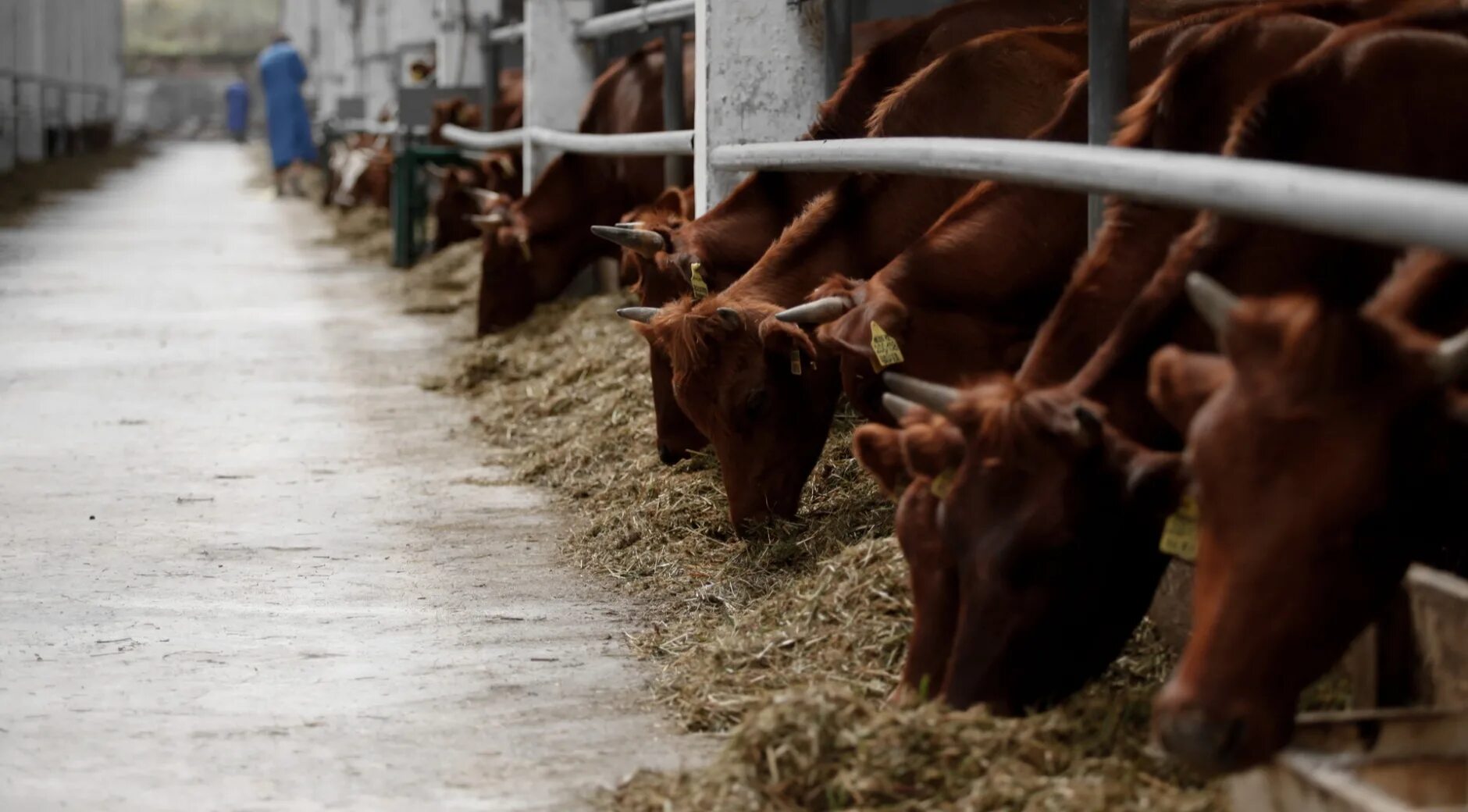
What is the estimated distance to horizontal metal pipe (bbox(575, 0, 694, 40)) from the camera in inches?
326

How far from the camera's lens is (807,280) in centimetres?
585

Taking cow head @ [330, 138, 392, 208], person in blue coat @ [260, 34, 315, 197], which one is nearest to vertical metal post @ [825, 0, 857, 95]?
cow head @ [330, 138, 392, 208]

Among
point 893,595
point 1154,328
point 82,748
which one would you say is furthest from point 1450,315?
point 82,748

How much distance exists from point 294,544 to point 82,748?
1.98 meters

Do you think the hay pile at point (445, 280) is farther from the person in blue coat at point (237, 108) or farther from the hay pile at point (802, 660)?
the person in blue coat at point (237, 108)

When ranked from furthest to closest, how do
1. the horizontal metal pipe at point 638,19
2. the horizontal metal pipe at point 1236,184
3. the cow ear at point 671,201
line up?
the horizontal metal pipe at point 638,19 < the cow ear at point 671,201 < the horizontal metal pipe at point 1236,184

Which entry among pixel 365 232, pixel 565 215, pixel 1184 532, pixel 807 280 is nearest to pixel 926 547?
pixel 1184 532

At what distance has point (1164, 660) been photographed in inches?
155

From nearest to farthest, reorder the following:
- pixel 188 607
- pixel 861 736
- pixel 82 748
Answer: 1. pixel 861 736
2. pixel 82 748
3. pixel 188 607

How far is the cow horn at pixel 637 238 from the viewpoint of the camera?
6.93m

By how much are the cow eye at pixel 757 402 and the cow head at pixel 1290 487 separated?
2.77m

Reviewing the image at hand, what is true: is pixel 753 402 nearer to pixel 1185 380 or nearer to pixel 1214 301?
pixel 1185 380

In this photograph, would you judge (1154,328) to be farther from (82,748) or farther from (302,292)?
(302,292)

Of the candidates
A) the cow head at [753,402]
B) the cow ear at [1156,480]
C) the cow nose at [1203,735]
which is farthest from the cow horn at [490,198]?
the cow nose at [1203,735]
